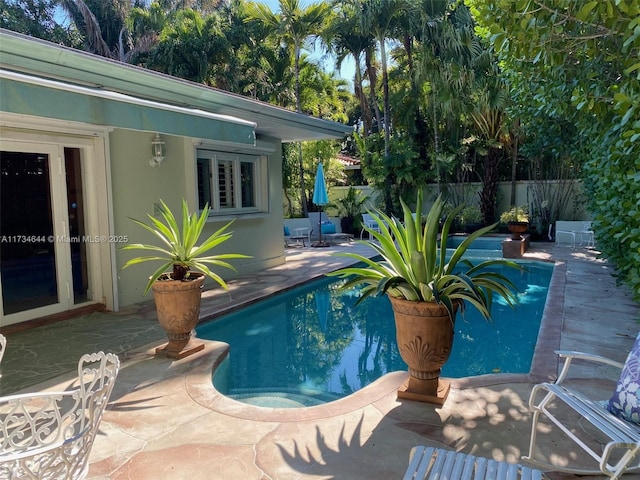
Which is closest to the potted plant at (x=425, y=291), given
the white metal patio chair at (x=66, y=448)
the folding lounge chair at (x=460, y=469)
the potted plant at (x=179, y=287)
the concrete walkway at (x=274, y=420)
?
the concrete walkway at (x=274, y=420)

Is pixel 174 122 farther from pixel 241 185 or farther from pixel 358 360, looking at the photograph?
pixel 241 185

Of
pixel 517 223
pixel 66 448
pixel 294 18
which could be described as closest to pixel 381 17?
pixel 294 18

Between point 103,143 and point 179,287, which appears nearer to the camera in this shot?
point 179,287

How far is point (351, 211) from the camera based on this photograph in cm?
2336

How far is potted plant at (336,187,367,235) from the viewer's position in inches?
908

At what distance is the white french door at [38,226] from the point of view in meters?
7.91

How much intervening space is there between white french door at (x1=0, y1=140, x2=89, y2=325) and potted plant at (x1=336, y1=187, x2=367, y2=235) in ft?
50.7

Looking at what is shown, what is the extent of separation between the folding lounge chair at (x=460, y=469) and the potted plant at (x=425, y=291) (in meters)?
1.88

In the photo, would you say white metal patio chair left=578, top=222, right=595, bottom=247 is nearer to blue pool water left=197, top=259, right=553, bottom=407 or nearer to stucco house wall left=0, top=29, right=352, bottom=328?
blue pool water left=197, top=259, right=553, bottom=407

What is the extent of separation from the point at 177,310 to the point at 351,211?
17523 mm

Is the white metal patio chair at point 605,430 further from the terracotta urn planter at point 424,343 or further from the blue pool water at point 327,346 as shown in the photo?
the blue pool water at point 327,346

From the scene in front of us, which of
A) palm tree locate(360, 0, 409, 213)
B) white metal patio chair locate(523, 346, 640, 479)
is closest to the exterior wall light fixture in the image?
white metal patio chair locate(523, 346, 640, 479)

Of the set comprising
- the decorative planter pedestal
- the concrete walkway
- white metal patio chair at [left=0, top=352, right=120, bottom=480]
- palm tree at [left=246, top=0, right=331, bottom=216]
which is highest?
palm tree at [left=246, top=0, right=331, bottom=216]

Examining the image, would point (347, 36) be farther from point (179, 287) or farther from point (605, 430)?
point (605, 430)
